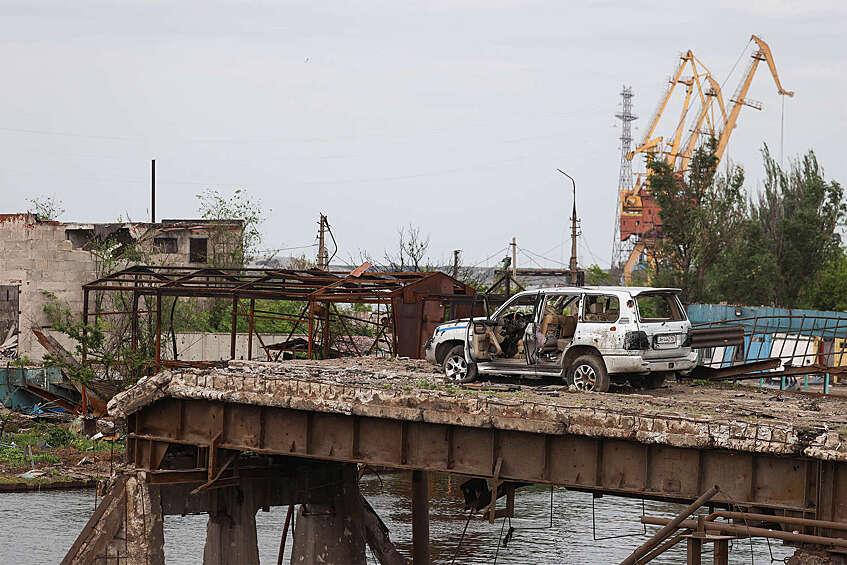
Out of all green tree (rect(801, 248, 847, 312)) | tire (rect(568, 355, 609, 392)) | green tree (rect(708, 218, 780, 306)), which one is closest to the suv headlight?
tire (rect(568, 355, 609, 392))

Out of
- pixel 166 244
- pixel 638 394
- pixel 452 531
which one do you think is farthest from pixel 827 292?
pixel 638 394

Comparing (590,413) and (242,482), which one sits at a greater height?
(590,413)

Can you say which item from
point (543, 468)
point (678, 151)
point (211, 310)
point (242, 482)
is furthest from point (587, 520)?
point (678, 151)

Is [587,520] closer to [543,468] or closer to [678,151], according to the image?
[543,468]

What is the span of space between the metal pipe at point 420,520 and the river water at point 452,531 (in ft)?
8.53

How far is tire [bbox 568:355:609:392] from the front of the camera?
17672 mm

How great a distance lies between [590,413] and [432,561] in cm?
1055

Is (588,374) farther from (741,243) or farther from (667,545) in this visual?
(741,243)

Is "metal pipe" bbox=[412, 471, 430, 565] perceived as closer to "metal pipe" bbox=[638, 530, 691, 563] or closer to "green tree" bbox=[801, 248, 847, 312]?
"metal pipe" bbox=[638, 530, 691, 563]

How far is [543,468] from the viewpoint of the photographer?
568 inches

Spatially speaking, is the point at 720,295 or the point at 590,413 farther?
the point at 720,295

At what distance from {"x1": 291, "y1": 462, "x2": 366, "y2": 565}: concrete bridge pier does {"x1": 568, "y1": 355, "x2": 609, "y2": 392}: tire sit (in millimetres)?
4371

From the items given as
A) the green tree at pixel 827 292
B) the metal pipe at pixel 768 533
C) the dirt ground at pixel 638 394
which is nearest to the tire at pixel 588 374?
the dirt ground at pixel 638 394

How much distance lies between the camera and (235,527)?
728 inches
